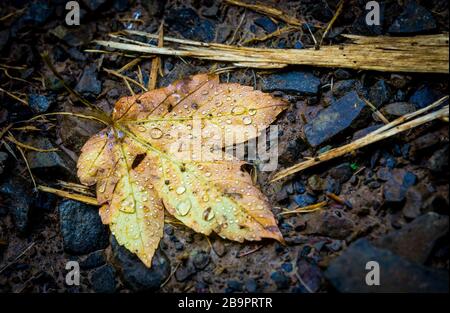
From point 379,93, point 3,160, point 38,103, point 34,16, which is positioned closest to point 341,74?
point 379,93

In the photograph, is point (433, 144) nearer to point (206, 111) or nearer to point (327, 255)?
point (327, 255)

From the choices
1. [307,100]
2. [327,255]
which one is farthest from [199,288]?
[307,100]

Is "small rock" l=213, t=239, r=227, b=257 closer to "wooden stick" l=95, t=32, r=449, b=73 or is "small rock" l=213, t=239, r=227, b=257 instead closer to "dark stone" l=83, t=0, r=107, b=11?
"wooden stick" l=95, t=32, r=449, b=73

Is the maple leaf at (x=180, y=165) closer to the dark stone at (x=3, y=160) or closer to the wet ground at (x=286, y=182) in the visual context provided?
the wet ground at (x=286, y=182)

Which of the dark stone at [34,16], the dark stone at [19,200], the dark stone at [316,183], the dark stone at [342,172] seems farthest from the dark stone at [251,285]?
the dark stone at [34,16]

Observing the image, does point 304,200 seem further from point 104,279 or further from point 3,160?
point 3,160

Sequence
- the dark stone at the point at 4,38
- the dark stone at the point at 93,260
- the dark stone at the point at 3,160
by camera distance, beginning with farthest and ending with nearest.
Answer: the dark stone at the point at 4,38 < the dark stone at the point at 3,160 < the dark stone at the point at 93,260

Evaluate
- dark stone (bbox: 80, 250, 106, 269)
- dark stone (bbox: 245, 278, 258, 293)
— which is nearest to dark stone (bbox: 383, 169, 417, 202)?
dark stone (bbox: 245, 278, 258, 293)
